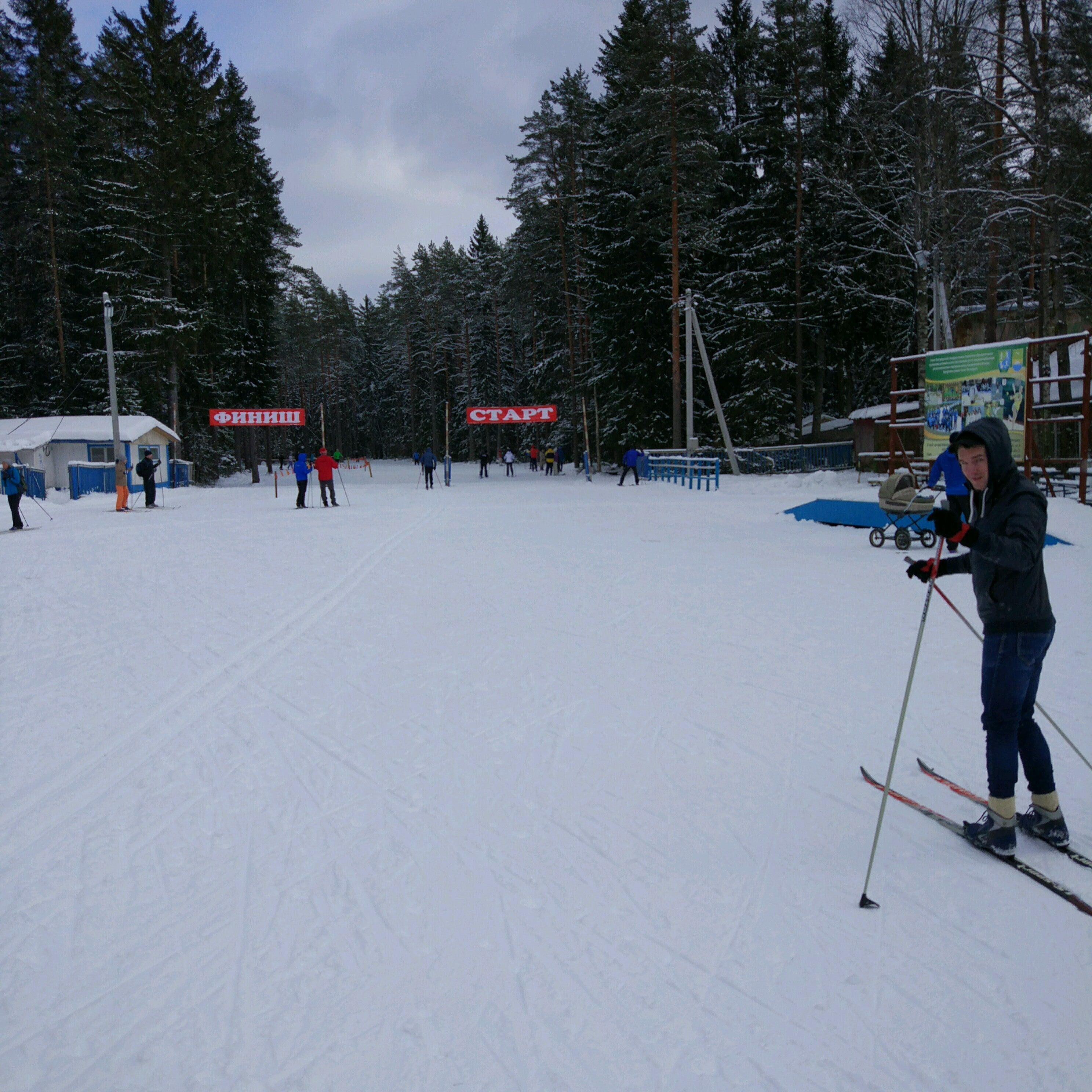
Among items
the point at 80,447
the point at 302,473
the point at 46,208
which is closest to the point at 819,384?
the point at 302,473

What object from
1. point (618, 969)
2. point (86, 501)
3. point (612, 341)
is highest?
point (612, 341)

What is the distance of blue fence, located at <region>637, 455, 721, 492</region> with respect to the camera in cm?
2625

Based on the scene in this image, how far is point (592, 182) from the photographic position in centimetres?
3694

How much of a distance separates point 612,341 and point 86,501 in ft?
70.3

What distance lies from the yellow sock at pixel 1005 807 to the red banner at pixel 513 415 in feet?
130

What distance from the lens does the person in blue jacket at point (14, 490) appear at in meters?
17.5

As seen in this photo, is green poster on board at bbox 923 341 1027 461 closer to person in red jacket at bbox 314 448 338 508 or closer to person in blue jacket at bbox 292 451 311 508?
person in red jacket at bbox 314 448 338 508

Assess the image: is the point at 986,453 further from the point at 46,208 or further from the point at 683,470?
the point at 46,208

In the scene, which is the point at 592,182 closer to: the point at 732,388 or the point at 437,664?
the point at 732,388

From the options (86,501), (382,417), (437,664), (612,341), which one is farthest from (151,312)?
(382,417)

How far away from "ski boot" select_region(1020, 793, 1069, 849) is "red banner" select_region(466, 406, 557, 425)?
39.6 m

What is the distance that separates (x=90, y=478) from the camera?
96.5 feet

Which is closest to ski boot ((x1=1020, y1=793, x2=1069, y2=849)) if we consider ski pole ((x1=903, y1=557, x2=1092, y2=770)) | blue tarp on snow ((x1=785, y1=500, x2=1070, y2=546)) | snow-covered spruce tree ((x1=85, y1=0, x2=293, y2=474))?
ski pole ((x1=903, y1=557, x2=1092, y2=770))

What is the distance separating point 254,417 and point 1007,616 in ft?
134
